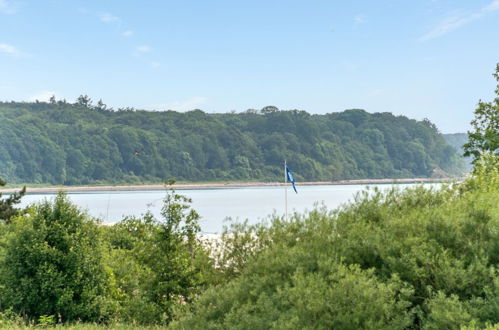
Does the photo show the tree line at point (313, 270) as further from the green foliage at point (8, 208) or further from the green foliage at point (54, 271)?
the green foliage at point (8, 208)

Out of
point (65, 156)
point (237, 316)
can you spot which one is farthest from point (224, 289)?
point (65, 156)

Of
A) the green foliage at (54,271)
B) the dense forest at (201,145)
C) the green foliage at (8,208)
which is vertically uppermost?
the dense forest at (201,145)

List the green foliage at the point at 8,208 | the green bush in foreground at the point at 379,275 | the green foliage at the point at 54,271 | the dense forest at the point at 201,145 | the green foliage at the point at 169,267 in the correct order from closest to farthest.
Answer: the green bush in foreground at the point at 379,275 → the green foliage at the point at 169,267 → the green foliage at the point at 54,271 → the green foliage at the point at 8,208 → the dense forest at the point at 201,145

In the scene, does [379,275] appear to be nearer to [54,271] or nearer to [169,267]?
[169,267]

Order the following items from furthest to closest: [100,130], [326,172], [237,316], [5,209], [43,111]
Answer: [43,111], [326,172], [100,130], [5,209], [237,316]

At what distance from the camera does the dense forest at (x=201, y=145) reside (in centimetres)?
12781

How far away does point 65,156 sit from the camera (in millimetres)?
127312

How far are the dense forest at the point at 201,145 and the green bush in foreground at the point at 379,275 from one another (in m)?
120

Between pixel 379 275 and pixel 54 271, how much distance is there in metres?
8.10

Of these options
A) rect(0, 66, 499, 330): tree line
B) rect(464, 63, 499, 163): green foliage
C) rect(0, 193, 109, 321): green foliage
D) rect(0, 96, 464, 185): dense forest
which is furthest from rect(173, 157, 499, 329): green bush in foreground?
rect(0, 96, 464, 185): dense forest

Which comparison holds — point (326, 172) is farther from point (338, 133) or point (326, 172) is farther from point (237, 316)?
point (237, 316)

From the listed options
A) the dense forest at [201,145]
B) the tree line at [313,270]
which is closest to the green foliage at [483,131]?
the tree line at [313,270]

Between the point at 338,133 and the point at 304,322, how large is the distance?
540ft

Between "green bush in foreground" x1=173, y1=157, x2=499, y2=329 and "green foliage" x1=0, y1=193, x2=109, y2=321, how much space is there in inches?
204
